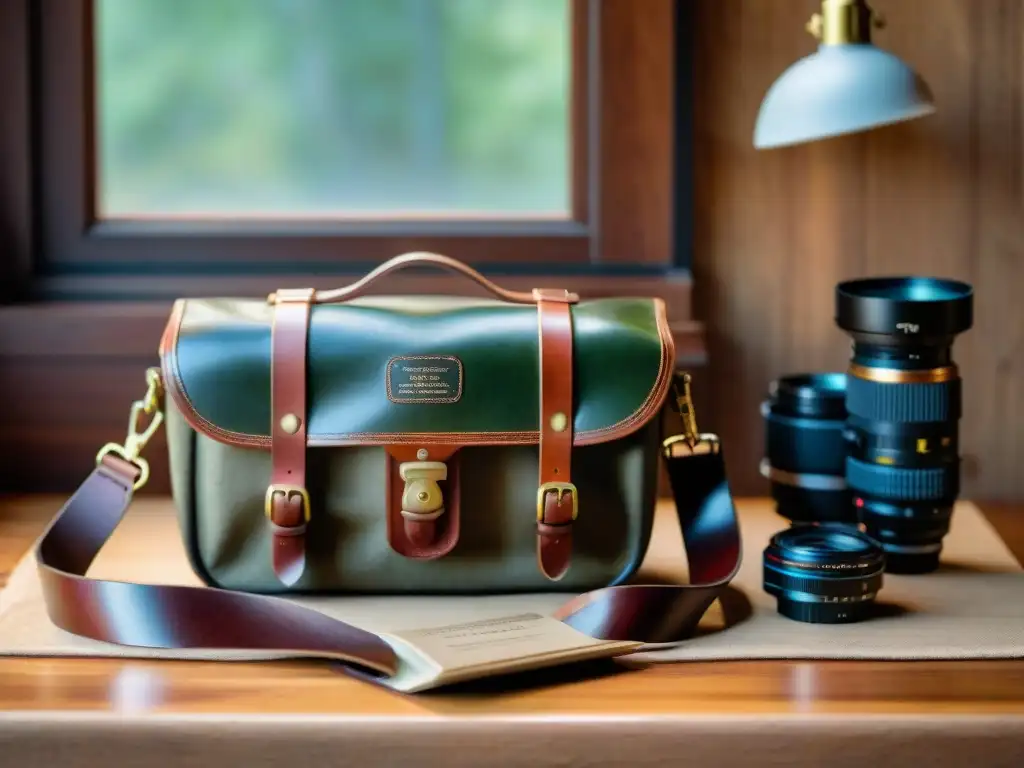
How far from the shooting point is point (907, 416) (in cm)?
108

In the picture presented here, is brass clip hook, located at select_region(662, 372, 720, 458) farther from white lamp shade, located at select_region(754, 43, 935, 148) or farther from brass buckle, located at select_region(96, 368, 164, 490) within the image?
brass buckle, located at select_region(96, 368, 164, 490)

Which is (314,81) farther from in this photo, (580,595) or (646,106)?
(580,595)

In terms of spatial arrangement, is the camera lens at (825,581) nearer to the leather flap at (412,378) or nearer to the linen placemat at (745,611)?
the linen placemat at (745,611)

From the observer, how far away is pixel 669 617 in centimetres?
95

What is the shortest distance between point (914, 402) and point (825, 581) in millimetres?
182

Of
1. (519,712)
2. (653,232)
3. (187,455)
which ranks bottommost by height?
(519,712)

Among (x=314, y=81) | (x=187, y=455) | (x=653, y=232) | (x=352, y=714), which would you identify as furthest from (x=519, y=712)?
(x=314, y=81)

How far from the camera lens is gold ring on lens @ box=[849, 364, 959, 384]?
3.53 feet

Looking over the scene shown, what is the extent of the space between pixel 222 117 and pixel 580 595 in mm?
642

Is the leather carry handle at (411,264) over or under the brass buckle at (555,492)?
over

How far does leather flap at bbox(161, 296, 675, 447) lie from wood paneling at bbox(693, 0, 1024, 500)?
13.3 inches

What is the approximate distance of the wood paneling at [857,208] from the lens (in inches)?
52.0

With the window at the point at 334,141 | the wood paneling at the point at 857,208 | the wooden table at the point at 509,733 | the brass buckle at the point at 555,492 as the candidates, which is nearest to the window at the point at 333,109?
the window at the point at 334,141

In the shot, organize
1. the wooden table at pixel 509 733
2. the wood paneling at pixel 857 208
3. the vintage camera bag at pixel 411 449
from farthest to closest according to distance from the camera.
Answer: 1. the wood paneling at pixel 857 208
2. the vintage camera bag at pixel 411 449
3. the wooden table at pixel 509 733
